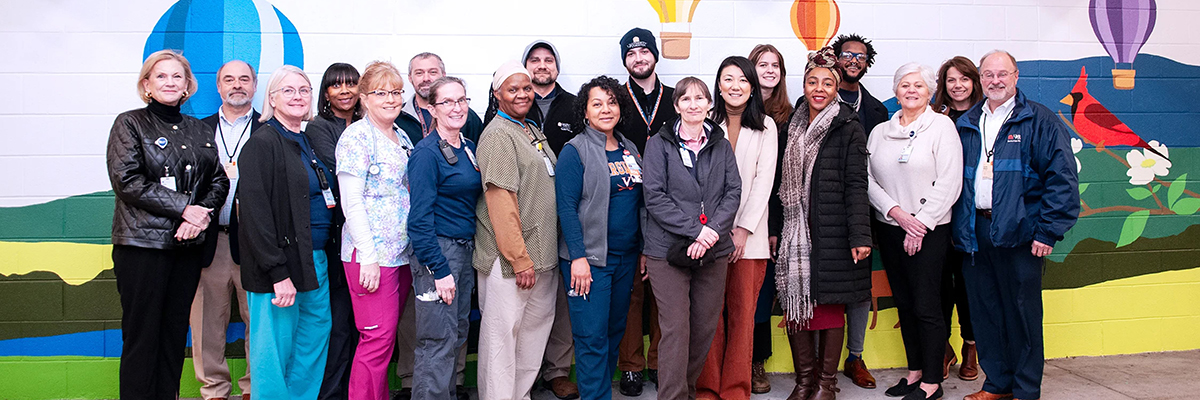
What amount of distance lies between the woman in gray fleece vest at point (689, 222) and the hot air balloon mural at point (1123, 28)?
2.80 meters

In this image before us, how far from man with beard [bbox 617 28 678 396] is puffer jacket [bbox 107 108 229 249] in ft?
6.57

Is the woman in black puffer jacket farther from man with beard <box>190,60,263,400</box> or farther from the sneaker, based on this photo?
man with beard <box>190,60,263,400</box>

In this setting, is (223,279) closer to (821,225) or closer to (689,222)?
(689,222)

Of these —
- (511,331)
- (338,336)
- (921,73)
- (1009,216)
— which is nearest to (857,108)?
(921,73)

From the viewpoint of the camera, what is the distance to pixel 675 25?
4.12 meters

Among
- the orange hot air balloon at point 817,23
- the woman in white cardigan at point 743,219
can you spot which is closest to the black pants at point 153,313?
the woman in white cardigan at point 743,219

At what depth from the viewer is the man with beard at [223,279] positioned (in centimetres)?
349

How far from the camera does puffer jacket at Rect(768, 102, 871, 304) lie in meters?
3.37

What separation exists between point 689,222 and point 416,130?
4.98 ft

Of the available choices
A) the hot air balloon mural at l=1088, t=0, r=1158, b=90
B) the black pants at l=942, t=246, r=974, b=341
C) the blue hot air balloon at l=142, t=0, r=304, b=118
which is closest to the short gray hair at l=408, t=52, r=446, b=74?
the blue hot air balloon at l=142, t=0, r=304, b=118

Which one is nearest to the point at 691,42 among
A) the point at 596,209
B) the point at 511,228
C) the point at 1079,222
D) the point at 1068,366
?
the point at 596,209

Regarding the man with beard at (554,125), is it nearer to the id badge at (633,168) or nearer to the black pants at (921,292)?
the id badge at (633,168)

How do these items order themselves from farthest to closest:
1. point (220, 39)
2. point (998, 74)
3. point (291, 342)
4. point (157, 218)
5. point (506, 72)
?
point (220, 39) → point (998, 74) → point (506, 72) → point (291, 342) → point (157, 218)

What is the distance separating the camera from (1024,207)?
3367 millimetres
